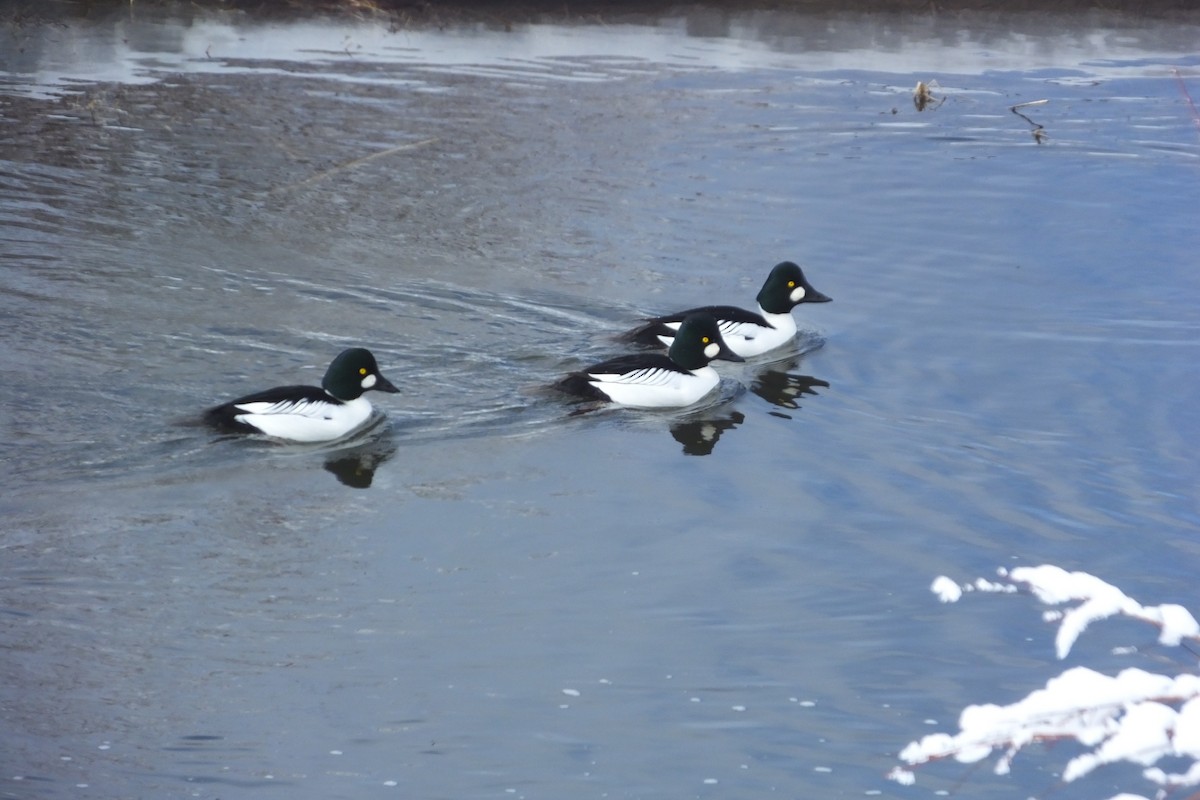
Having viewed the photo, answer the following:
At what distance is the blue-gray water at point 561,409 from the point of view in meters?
5.41

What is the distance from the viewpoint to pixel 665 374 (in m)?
9.27

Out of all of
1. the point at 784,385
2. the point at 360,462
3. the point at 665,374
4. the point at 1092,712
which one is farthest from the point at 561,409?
the point at 1092,712

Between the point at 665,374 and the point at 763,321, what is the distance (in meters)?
1.26

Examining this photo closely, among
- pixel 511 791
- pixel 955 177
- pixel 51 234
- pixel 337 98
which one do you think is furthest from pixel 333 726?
pixel 337 98

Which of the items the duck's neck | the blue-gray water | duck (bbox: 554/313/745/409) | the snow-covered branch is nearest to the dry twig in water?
the blue-gray water

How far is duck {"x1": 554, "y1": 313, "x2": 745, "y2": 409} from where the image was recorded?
8984 mm

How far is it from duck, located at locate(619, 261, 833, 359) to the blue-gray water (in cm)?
22

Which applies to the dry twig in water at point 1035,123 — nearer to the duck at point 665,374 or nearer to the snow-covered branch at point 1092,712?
the duck at point 665,374

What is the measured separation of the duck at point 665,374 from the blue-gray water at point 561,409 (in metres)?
0.19

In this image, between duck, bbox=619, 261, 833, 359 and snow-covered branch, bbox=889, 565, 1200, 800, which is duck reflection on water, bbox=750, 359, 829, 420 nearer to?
duck, bbox=619, 261, 833, 359

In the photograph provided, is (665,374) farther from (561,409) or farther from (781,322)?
(781,322)

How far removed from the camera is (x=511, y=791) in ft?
16.1

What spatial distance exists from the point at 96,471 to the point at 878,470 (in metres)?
4.46

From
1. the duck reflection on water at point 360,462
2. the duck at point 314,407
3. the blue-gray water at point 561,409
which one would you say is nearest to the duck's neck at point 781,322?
the blue-gray water at point 561,409
